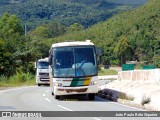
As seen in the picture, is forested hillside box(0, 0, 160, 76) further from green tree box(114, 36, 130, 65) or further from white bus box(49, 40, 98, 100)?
white bus box(49, 40, 98, 100)

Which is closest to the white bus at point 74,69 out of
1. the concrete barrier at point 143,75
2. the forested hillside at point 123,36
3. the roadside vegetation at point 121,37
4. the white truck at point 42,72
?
the concrete barrier at point 143,75

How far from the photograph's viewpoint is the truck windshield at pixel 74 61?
1001 inches

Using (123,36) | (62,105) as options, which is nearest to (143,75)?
(62,105)

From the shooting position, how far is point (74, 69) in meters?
25.5

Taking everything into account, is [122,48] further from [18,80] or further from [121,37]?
[18,80]

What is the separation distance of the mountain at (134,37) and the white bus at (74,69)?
252ft

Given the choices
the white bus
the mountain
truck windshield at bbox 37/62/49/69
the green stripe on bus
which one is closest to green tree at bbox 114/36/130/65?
the mountain

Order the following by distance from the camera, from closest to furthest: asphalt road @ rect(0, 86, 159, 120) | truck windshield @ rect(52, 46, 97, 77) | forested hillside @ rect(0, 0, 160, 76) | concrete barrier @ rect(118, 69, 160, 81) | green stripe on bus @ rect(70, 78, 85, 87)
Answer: asphalt road @ rect(0, 86, 159, 120)
green stripe on bus @ rect(70, 78, 85, 87)
truck windshield @ rect(52, 46, 97, 77)
concrete barrier @ rect(118, 69, 160, 81)
forested hillside @ rect(0, 0, 160, 76)

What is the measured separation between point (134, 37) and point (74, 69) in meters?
89.3

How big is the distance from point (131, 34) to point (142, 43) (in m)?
8.68

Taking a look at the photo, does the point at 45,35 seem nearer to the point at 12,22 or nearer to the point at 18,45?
the point at 12,22

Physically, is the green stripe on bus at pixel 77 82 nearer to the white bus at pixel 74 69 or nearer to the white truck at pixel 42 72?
the white bus at pixel 74 69

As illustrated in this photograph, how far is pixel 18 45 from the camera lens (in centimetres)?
8188

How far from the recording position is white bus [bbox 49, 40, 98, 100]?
25.2m
